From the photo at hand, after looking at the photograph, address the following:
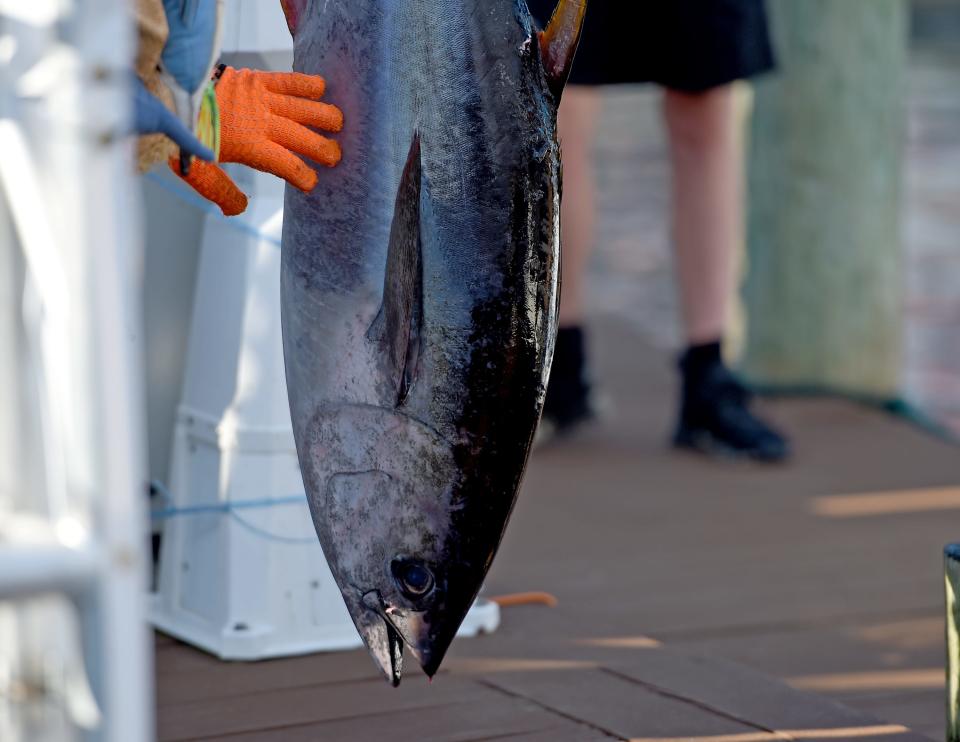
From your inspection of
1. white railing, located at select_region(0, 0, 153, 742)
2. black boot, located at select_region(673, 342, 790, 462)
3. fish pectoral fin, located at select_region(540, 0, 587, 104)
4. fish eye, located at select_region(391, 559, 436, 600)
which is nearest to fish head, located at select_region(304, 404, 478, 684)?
fish eye, located at select_region(391, 559, 436, 600)

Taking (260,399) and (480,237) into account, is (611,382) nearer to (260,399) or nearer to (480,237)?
(260,399)

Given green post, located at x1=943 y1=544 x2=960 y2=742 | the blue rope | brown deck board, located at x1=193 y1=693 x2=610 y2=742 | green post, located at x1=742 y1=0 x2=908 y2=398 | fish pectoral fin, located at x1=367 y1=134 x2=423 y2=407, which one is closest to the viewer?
fish pectoral fin, located at x1=367 y1=134 x2=423 y2=407

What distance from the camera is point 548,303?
55.7 inches

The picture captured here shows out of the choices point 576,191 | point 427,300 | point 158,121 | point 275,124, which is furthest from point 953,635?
point 576,191

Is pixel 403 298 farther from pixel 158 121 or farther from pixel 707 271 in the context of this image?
pixel 707 271

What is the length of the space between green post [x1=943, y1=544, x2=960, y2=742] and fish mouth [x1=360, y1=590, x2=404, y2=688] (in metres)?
0.58

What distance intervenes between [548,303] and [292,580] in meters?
0.88

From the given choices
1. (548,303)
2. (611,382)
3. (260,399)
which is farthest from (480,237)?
(611,382)

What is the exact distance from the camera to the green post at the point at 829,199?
429cm

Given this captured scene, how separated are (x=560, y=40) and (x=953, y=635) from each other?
74cm

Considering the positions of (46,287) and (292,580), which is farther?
(292,580)

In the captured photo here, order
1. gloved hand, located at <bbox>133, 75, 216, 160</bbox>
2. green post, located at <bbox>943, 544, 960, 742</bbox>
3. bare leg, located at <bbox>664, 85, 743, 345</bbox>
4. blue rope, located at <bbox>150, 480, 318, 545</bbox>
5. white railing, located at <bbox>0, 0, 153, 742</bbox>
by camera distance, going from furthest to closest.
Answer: bare leg, located at <bbox>664, 85, 743, 345</bbox>, blue rope, located at <bbox>150, 480, 318, 545</bbox>, green post, located at <bbox>943, 544, 960, 742</bbox>, gloved hand, located at <bbox>133, 75, 216, 160</bbox>, white railing, located at <bbox>0, 0, 153, 742</bbox>

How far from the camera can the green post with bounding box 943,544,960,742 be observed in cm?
161

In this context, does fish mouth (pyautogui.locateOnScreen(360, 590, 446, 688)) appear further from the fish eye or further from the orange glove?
the orange glove
